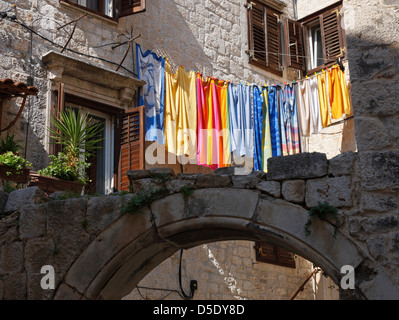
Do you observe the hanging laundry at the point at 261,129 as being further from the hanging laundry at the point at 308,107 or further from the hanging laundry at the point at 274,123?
the hanging laundry at the point at 308,107

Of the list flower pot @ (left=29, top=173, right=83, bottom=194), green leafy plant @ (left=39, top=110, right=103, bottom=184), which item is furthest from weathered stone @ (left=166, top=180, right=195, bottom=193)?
green leafy plant @ (left=39, top=110, right=103, bottom=184)

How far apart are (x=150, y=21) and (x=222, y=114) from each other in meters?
1.85

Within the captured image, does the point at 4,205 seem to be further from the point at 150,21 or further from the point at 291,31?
the point at 291,31

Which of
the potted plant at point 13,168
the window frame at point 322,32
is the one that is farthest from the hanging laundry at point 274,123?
the potted plant at point 13,168

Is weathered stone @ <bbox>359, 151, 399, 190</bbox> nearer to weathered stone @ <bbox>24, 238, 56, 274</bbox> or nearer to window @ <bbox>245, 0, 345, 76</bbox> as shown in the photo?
weathered stone @ <bbox>24, 238, 56, 274</bbox>

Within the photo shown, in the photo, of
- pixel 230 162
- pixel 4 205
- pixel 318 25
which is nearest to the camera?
pixel 4 205

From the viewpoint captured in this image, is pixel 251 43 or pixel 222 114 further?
pixel 251 43

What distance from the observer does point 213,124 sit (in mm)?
11414

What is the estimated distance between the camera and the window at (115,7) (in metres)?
11.1

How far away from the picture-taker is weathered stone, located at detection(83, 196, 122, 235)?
6.33 metres

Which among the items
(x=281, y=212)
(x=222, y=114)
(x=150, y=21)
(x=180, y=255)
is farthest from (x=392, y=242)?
(x=150, y=21)

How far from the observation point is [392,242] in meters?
5.53

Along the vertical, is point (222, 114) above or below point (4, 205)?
above
